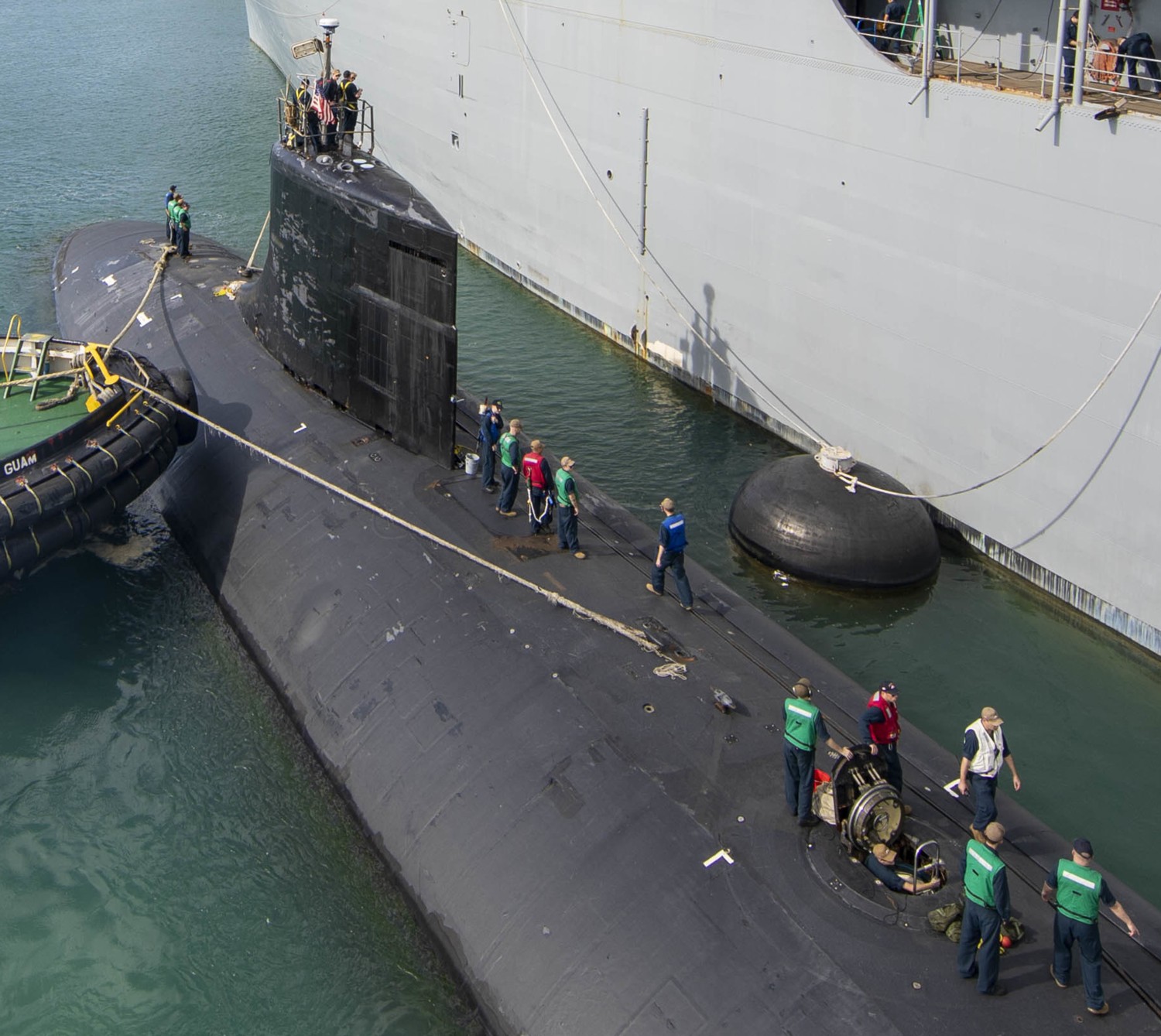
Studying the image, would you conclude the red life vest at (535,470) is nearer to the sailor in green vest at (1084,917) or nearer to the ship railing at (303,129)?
the ship railing at (303,129)

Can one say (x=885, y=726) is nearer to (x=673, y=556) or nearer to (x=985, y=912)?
(x=985, y=912)

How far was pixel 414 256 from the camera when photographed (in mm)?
13461

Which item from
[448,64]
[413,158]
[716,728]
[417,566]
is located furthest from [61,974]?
[413,158]

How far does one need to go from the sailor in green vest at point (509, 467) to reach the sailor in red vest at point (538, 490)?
5.1 inches

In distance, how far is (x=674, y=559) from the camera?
1190cm

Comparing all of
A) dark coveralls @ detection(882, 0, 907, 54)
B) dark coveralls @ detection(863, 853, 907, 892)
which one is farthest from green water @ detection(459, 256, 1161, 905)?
dark coveralls @ detection(882, 0, 907, 54)

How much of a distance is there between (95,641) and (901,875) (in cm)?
992

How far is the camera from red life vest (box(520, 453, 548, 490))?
42.6 feet

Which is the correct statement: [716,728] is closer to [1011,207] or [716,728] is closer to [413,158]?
[1011,207]

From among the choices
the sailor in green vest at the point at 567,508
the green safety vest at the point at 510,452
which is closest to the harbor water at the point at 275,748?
the sailor in green vest at the point at 567,508

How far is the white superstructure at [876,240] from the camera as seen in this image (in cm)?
1394

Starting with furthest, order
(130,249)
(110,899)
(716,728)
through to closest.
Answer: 1. (130,249)
2. (110,899)
3. (716,728)

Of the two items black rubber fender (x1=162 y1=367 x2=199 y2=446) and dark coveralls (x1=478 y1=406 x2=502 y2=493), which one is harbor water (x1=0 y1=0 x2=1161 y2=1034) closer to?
black rubber fender (x1=162 y1=367 x2=199 y2=446)

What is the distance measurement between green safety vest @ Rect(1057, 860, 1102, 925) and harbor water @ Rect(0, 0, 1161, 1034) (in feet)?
13.7
